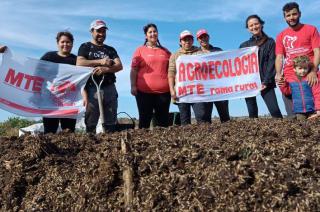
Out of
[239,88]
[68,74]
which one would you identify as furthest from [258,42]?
[68,74]

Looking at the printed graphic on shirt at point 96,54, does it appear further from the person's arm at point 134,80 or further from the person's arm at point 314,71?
the person's arm at point 314,71

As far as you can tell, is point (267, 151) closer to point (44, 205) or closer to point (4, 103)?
point (44, 205)

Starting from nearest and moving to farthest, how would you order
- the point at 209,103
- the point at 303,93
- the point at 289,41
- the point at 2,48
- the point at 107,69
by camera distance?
the point at 303,93 → the point at 289,41 → the point at 107,69 → the point at 2,48 → the point at 209,103

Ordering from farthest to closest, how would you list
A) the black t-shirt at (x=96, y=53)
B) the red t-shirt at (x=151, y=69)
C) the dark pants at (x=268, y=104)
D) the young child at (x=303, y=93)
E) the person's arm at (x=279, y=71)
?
the red t-shirt at (x=151, y=69)
the dark pants at (x=268, y=104)
the black t-shirt at (x=96, y=53)
the person's arm at (x=279, y=71)
the young child at (x=303, y=93)

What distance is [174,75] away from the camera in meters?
7.52

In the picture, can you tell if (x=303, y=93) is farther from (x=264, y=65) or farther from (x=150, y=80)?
(x=150, y=80)

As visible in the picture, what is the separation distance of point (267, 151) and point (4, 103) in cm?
529

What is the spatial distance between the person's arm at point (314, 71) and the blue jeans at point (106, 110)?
2.91 meters

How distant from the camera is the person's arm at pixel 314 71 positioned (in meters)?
6.18

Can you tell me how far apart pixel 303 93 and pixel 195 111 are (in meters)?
Answer: 2.00

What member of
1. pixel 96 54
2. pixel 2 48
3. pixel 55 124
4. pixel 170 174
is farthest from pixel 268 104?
pixel 170 174

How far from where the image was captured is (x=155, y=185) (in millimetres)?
2906

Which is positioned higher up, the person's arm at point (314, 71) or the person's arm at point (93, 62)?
the person's arm at point (93, 62)

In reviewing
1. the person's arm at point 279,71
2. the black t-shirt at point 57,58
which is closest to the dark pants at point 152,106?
the black t-shirt at point 57,58
